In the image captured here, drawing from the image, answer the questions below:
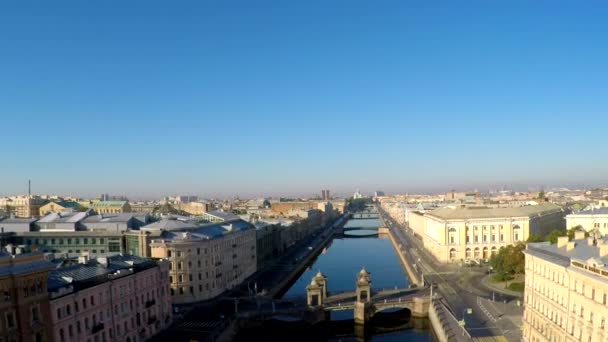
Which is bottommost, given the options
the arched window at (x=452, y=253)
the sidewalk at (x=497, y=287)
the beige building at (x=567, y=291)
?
the sidewalk at (x=497, y=287)

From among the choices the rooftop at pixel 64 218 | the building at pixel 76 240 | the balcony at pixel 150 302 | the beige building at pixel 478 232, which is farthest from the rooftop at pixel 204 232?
the beige building at pixel 478 232

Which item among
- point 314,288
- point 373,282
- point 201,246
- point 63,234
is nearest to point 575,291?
point 314,288

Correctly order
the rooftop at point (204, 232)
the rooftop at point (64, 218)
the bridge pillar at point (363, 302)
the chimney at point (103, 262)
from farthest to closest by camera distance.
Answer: the rooftop at point (64, 218), the rooftop at point (204, 232), the bridge pillar at point (363, 302), the chimney at point (103, 262)

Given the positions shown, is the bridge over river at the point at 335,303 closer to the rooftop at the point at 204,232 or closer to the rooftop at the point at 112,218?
the rooftop at the point at 204,232

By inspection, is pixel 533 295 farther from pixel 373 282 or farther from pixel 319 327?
pixel 373 282

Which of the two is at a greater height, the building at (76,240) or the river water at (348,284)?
the building at (76,240)

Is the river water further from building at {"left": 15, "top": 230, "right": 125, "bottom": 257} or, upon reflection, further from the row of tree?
building at {"left": 15, "top": 230, "right": 125, "bottom": 257}

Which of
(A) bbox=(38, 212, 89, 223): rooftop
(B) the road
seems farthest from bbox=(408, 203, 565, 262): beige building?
(A) bbox=(38, 212, 89, 223): rooftop

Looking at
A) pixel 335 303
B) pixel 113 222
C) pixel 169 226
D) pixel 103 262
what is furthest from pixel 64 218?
pixel 335 303

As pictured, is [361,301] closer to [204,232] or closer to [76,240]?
[204,232]
